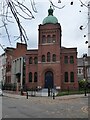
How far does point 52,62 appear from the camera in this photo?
52.4 metres

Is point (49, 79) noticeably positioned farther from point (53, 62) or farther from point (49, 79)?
point (53, 62)

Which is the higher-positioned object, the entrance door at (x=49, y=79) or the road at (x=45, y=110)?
the entrance door at (x=49, y=79)

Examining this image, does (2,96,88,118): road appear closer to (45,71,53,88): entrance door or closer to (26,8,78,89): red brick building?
(26,8,78,89): red brick building

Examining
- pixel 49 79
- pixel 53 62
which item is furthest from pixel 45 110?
pixel 49 79

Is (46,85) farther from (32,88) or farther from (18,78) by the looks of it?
(18,78)

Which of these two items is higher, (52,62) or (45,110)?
(52,62)

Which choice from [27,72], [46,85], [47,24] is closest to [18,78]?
[27,72]

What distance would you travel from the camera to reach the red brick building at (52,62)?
52.2 meters

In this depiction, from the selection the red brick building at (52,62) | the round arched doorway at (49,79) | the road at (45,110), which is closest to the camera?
the road at (45,110)

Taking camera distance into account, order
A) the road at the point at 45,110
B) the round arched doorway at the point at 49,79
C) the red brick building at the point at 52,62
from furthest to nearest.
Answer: the round arched doorway at the point at 49,79 < the red brick building at the point at 52,62 < the road at the point at 45,110

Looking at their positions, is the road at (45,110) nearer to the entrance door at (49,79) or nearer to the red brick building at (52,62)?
the red brick building at (52,62)

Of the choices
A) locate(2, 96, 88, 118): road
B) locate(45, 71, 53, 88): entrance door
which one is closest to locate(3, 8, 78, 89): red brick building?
locate(45, 71, 53, 88): entrance door

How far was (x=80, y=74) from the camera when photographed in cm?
7612

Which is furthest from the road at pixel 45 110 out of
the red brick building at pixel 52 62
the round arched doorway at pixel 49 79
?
the round arched doorway at pixel 49 79
